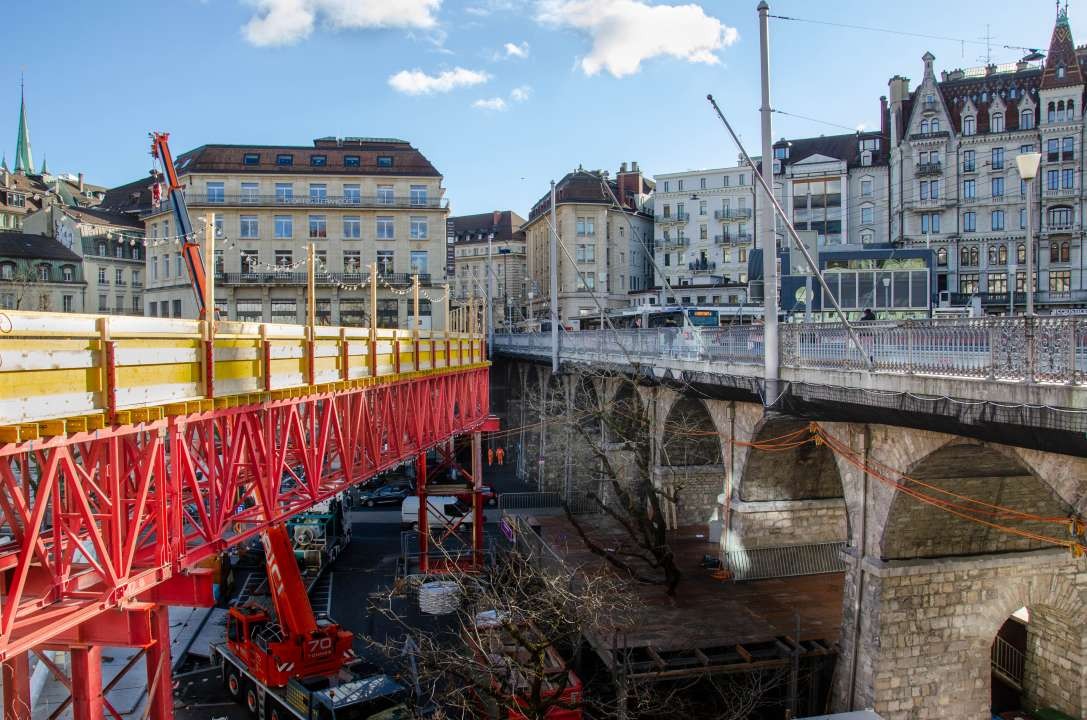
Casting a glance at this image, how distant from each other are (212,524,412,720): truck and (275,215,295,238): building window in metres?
42.3

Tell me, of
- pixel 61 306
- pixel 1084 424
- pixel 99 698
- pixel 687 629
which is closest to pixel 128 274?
pixel 61 306

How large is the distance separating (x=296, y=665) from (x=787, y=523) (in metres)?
14.0

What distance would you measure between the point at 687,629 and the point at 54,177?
302 feet

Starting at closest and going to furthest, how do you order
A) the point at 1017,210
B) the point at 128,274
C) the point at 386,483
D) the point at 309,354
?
the point at 309,354
the point at 386,483
the point at 1017,210
the point at 128,274

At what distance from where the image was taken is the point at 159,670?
10.1m

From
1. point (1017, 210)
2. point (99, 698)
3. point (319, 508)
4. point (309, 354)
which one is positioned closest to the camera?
point (99, 698)

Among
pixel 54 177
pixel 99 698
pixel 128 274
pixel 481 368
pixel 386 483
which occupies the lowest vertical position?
pixel 386 483

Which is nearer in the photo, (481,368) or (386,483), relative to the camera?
(481,368)

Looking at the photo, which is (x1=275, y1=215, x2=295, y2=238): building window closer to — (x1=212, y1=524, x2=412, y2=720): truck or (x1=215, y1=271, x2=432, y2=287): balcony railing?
(x1=215, y1=271, x2=432, y2=287): balcony railing

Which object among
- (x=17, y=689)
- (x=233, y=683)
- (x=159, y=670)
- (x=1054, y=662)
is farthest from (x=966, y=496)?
(x=233, y=683)

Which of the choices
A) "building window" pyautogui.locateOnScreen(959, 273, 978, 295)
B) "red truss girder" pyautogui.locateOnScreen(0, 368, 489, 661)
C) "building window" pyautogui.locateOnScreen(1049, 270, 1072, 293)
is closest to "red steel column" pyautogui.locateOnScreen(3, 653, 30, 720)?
"red truss girder" pyautogui.locateOnScreen(0, 368, 489, 661)

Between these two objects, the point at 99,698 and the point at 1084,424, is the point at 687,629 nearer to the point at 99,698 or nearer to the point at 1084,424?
the point at 1084,424

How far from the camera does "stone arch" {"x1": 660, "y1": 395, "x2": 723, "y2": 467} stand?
2700 cm

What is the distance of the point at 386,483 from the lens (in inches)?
1837
